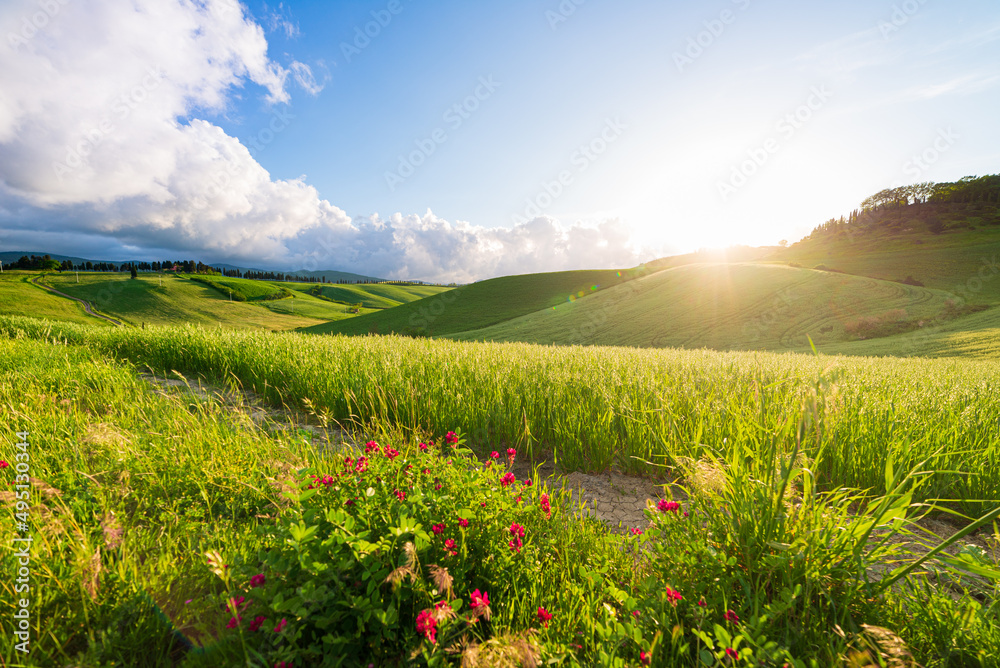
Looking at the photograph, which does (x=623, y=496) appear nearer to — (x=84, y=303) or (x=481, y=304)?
(x=481, y=304)

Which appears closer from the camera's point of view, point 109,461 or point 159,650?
point 159,650

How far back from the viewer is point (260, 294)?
8562 cm

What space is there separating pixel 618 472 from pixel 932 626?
229 cm

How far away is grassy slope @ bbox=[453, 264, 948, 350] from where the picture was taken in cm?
2712

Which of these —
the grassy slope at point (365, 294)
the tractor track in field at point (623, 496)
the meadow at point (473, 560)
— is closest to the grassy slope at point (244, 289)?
the grassy slope at point (365, 294)

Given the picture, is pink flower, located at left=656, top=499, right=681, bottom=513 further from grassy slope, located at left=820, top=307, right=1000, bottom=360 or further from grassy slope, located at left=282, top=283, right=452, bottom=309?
grassy slope, located at left=282, top=283, right=452, bottom=309

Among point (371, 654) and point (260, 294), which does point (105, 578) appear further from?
point (260, 294)

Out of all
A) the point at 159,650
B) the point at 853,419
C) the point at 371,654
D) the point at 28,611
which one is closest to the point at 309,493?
the point at 371,654

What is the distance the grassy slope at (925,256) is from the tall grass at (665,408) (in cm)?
4205

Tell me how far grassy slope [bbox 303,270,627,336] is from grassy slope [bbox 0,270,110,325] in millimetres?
27062

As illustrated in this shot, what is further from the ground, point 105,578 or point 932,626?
point 932,626

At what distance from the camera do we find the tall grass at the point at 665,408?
3.10 meters

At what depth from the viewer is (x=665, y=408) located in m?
3.87

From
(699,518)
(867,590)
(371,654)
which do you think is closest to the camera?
(371,654)
